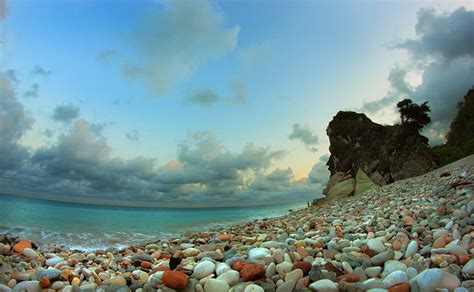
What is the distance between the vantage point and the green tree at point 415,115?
28.6m

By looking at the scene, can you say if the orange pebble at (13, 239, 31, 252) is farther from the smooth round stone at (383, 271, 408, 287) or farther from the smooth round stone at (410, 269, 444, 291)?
the smooth round stone at (410, 269, 444, 291)

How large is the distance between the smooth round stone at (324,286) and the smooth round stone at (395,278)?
1.80 feet

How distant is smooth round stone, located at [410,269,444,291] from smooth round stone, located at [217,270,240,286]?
1.72 metres

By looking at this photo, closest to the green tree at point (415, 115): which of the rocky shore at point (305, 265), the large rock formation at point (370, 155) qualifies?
the large rock formation at point (370, 155)

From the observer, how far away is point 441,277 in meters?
2.87

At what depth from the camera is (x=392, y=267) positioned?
3.43 metres

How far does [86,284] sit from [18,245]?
3021mm

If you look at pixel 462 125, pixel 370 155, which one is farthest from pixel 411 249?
pixel 462 125

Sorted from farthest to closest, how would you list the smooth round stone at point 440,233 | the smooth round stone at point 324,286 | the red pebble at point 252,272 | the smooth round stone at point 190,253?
the smooth round stone at point 190,253 < the smooth round stone at point 440,233 < the red pebble at point 252,272 < the smooth round stone at point 324,286

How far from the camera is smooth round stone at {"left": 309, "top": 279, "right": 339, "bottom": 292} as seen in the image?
292 cm

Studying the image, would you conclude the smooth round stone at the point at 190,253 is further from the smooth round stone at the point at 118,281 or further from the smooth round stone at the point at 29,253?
the smooth round stone at the point at 29,253

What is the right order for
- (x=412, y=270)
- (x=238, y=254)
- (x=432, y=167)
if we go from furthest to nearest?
(x=432, y=167) → (x=238, y=254) → (x=412, y=270)

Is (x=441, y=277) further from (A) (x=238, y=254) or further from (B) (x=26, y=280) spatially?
(B) (x=26, y=280)

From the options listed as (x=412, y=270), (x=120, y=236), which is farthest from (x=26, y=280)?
(x=120, y=236)
